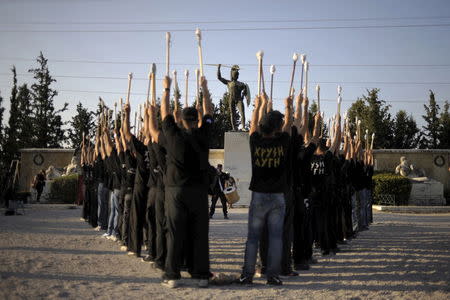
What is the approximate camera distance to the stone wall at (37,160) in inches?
1256

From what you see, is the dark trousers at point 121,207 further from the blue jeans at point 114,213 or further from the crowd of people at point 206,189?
the blue jeans at point 114,213

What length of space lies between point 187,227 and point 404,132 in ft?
147

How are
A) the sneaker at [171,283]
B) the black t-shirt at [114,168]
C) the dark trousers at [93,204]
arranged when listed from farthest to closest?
1. the dark trousers at [93,204]
2. the black t-shirt at [114,168]
3. the sneaker at [171,283]

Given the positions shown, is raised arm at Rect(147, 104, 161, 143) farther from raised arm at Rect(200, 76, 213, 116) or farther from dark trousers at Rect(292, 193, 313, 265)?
dark trousers at Rect(292, 193, 313, 265)

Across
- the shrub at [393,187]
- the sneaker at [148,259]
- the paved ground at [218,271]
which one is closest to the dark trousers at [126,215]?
the paved ground at [218,271]

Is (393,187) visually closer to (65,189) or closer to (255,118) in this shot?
(65,189)

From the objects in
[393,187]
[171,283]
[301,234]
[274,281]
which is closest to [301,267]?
[301,234]

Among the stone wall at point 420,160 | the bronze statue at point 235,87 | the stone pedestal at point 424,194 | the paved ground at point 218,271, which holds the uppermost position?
the bronze statue at point 235,87

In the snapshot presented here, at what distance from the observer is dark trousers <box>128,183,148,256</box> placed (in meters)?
8.14

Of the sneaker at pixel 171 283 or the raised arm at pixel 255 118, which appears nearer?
the sneaker at pixel 171 283

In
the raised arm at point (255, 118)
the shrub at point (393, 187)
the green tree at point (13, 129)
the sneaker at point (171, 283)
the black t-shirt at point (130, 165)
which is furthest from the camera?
the green tree at point (13, 129)

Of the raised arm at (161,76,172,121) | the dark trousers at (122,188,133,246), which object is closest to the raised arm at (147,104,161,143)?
the raised arm at (161,76,172,121)

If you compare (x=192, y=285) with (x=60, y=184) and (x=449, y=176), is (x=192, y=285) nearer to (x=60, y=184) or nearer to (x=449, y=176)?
(x=60, y=184)

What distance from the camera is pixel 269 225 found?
20.9 ft
